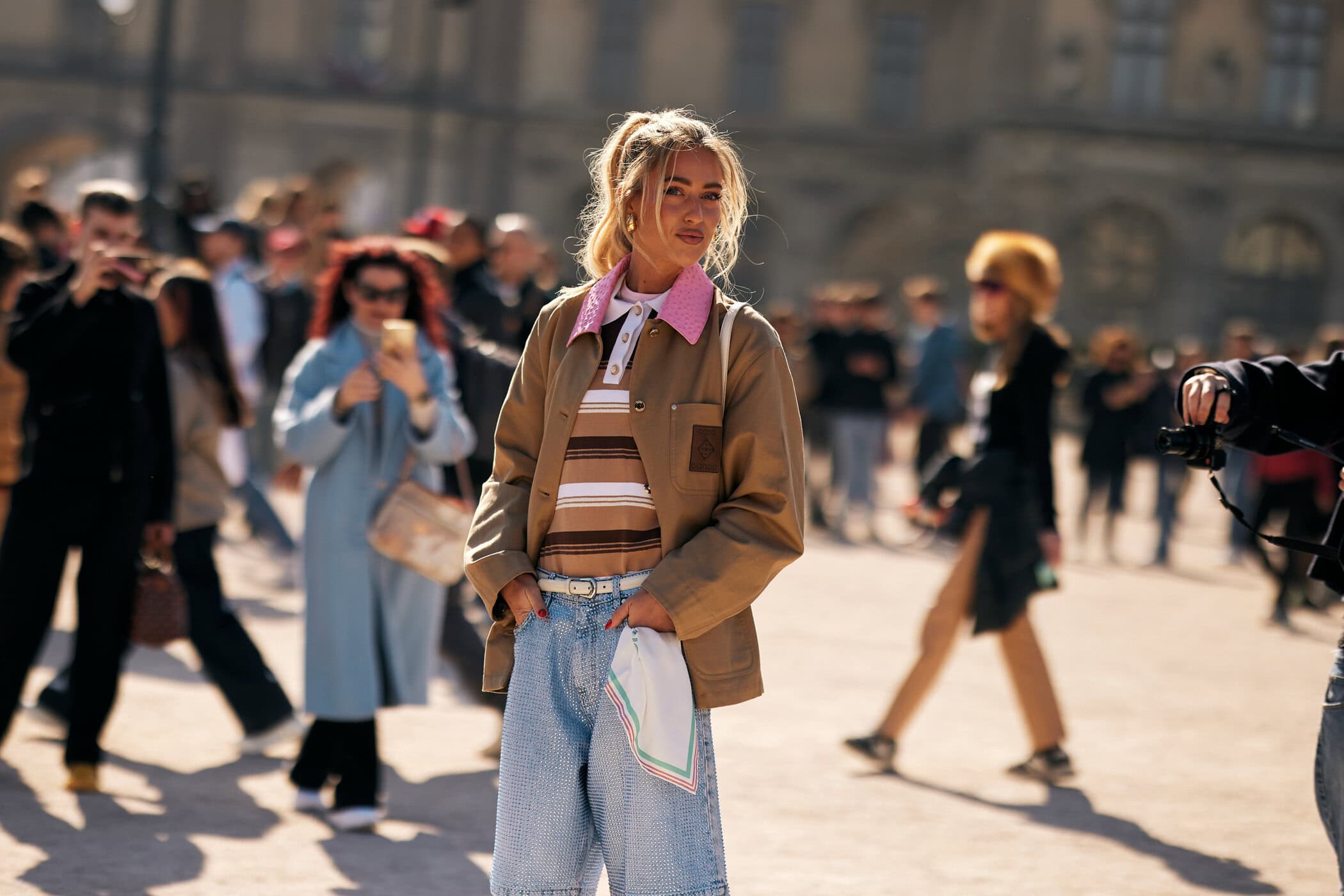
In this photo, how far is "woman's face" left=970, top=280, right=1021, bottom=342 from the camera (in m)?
6.79

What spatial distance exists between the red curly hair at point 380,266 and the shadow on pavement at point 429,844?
146 centimetres

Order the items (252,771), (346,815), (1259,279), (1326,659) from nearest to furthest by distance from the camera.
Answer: (346,815) < (252,771) < (1326,659) < (1259,279)

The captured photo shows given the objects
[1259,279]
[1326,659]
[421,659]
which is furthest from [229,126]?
[421,659]

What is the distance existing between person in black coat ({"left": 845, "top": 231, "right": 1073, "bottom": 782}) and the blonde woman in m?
3.42

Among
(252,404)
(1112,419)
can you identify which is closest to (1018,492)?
(252,404)

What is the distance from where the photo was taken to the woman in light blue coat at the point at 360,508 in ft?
17.6

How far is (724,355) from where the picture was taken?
10.9 ft

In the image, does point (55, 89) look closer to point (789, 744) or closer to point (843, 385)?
point (843, 385)

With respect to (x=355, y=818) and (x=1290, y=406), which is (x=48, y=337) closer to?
(x=355, y=818)

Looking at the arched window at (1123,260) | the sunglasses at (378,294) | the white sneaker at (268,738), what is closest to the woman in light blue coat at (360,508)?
the sunglasses at (378,294)

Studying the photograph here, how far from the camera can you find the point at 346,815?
5395mm

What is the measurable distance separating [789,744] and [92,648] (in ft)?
8.60

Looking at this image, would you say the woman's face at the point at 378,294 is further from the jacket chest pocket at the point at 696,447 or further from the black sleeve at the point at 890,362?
the black sleeve at the point at 890,362

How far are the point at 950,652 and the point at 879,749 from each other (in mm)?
459
